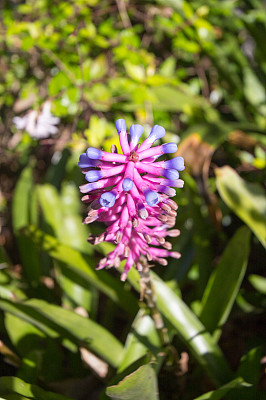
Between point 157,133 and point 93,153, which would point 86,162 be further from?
point 157,133

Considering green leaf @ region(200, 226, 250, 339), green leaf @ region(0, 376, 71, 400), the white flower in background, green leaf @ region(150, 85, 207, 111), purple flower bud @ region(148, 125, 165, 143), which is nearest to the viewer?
purple flower bud @ region(148, 125, 165, 143)

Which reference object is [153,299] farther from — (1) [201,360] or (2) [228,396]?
(2) [228,396]

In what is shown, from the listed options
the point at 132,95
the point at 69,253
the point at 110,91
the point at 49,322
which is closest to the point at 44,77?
the point at 110,91

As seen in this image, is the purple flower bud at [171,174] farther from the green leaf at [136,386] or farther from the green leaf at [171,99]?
the green leaf at [171,99]

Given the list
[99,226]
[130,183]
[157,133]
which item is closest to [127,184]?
[130,183]

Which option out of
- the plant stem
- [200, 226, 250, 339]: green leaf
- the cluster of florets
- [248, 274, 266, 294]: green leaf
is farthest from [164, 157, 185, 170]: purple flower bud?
[248, 274, 266, 294]: green leaf

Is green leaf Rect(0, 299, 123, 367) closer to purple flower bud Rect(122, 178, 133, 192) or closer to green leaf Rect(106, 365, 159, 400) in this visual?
green leaf Rect(106, 365, 159, 400)
